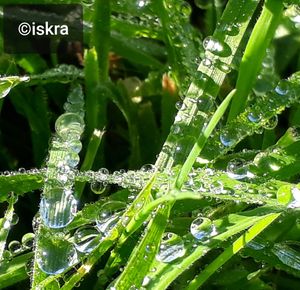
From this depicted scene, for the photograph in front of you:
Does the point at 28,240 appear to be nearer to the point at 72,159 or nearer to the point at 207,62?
the point at 72,159

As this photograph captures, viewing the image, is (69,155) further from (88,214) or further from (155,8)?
(155,8)

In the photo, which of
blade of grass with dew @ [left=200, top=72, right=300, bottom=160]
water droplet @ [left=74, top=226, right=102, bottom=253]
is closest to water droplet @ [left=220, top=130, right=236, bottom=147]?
blade of grass with dew @ [left=200, top=72, right=300, bottom=160]

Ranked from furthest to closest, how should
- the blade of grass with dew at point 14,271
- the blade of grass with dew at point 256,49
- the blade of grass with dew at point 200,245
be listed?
the blade of grass with dew at point 256,49 → the blade of grass with dew at point 14,271 → the blade of grass with dew at point 200,245

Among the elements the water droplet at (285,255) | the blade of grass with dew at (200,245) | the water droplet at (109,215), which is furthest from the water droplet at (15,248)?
the water droplet at (285,255)

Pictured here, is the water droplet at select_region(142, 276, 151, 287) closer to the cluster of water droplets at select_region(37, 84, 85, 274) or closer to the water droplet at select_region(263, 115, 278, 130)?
the cluster of water droplets at select_region(37, 84, 85, 274)

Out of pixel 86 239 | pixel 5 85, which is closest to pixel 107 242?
pixel 86 239

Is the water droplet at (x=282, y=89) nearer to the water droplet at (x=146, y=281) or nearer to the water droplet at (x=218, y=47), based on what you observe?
the water droplet at (x=218, y=47)

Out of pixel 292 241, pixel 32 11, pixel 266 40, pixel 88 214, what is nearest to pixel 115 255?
pixel 88 214
